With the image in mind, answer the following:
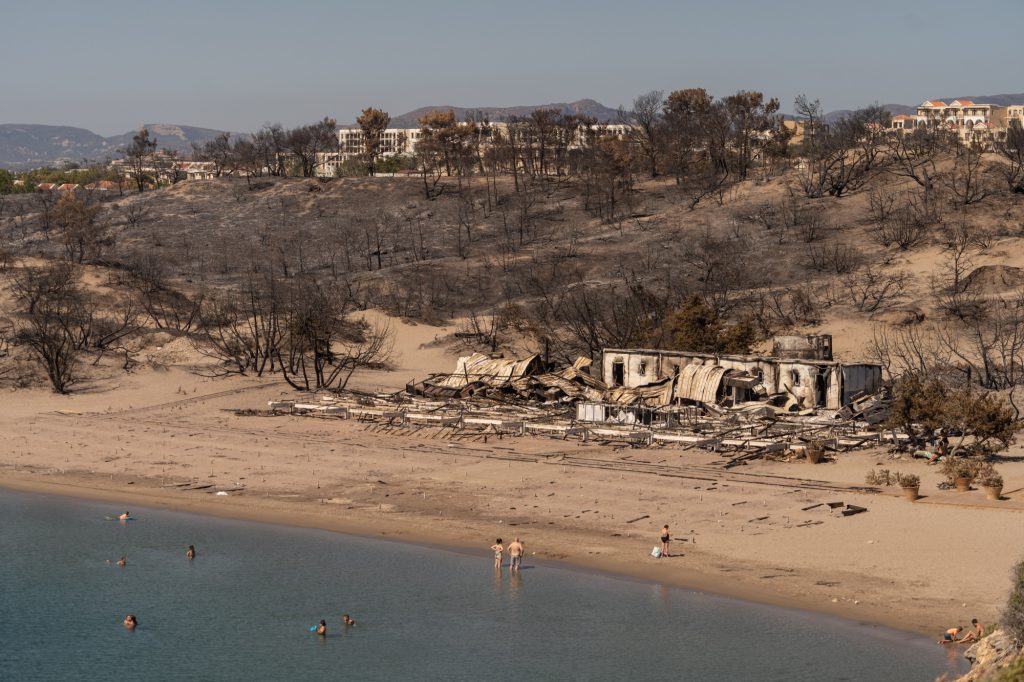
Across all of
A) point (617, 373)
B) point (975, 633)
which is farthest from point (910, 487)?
point (617, 373)

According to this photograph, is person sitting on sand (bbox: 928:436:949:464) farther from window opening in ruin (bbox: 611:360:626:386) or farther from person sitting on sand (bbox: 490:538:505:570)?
window opening in ruin (bbox: 611:360:626:386)

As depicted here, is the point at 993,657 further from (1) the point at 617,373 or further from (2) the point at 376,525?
(1) the point at 617,373

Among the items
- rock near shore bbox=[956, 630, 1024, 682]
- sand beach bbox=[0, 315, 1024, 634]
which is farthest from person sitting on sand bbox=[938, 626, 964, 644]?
rock near shore bbox=[956, 630, 1024, 682]

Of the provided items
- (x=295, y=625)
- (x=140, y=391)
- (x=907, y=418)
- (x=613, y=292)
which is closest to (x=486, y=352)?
(x=613, y=292)

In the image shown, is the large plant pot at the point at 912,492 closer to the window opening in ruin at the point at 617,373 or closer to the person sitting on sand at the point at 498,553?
the person sitting on sand at the point at 498,553

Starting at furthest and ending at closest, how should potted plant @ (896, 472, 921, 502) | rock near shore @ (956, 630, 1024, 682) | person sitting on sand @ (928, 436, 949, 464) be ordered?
1. person sitting on sand @ (928, 436, 949, 464)
2. potted plant @ (896, 472, 921, 502)
3. rock near shore @ (956, 630, 1024, 682)

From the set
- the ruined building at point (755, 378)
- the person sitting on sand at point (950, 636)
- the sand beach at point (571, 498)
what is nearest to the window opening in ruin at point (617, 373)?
the ruined building at point (755, 378)
